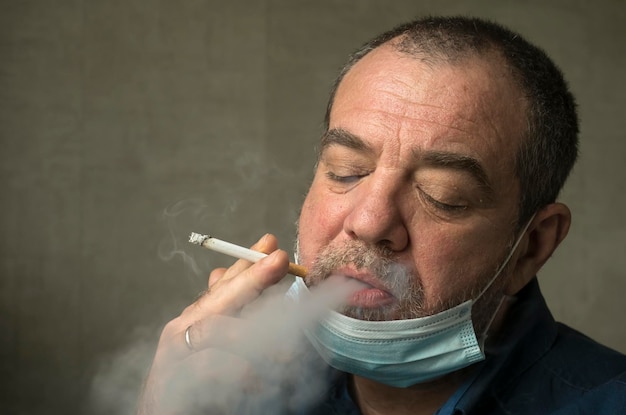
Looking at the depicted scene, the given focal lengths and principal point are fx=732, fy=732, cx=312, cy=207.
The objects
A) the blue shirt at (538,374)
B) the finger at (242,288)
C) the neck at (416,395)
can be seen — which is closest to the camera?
the finger at (242,288)

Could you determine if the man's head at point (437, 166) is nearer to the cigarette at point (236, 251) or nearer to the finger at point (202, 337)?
the cigarette at point (236, 251)

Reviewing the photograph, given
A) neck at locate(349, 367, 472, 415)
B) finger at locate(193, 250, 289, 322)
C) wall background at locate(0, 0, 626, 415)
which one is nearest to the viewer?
finger at locate(193, 250, 289, 322)

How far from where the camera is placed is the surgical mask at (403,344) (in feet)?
5.87

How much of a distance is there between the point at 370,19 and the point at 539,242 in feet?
9.46

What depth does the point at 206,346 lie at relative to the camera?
1.79 meters

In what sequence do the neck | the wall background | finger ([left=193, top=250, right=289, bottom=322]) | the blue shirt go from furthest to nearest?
the wall background, the neck, the blue shirt, finger ([left=193, top=250, right=289, bottom=322])

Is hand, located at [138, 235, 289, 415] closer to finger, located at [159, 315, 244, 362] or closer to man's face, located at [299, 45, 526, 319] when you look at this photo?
finger, located at [159, 315, 244, 362]

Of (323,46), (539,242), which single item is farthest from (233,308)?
(323,46)

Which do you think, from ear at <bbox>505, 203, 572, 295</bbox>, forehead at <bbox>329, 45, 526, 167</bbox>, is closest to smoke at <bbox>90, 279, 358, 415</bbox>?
forehead at <bbox>329, 45, 526, 167</bbox>

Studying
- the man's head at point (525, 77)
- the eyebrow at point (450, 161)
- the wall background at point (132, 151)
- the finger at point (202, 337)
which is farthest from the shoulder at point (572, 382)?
the wall background at point (132, 151)

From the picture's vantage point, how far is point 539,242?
2.10 m

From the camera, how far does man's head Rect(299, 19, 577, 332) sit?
1808 millimetres

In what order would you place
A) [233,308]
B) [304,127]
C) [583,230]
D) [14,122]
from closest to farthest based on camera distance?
1. [233,308]
2. [14,122]
3. [304,127]
4. [583,230]

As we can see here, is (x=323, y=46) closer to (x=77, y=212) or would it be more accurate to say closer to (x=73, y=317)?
(x=77, y=212)
